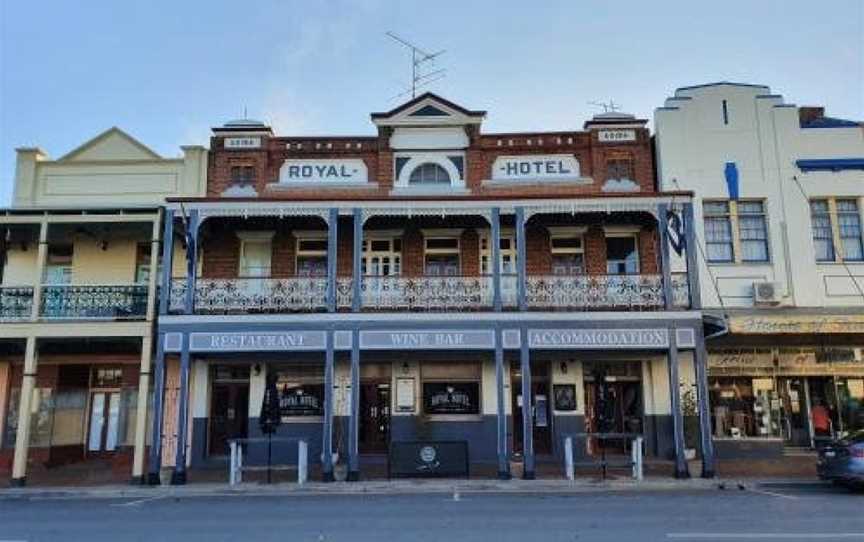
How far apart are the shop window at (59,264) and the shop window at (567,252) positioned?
44.6 feet

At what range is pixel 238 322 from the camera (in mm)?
16594

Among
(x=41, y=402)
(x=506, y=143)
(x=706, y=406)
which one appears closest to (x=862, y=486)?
(x=706, y=406)

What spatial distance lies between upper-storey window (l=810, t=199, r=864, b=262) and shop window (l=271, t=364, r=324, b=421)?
46.1 ft

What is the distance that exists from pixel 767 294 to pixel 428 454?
32.6 feet

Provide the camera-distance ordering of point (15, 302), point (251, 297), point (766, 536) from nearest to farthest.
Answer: point (766, 536) → point (251, 297) → point (15, 302)

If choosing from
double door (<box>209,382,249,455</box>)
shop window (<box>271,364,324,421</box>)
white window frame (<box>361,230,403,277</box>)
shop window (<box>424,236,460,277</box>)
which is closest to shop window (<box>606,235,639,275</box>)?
shop window (<box>424,236,460,277</box>)

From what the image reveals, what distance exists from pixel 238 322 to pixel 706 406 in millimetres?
11041

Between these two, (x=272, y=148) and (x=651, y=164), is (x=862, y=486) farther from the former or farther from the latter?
(x=272, y=148)

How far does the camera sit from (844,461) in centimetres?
1311

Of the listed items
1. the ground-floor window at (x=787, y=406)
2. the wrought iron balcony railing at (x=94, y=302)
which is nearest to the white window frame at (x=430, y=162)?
the wrought iron balcony railing at (x=94, y=302)

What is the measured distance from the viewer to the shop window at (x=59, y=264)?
1961 cm

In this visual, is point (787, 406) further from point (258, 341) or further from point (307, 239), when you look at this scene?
point (258, 341)

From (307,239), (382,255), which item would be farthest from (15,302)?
(382,255)

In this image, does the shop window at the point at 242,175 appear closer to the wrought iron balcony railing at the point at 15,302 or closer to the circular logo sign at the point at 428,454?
the wrought iron balcony railing at the point at 15,302
